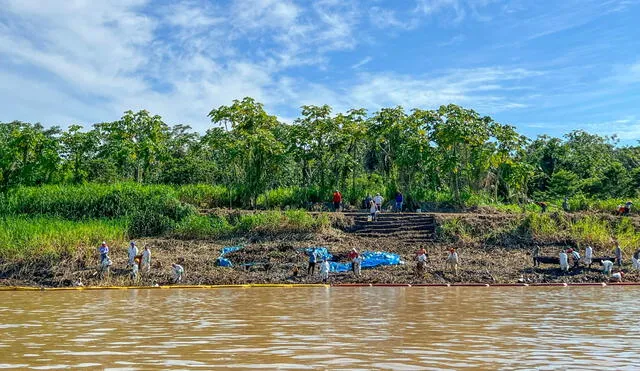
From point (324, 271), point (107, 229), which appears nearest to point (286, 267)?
point (324, 271)

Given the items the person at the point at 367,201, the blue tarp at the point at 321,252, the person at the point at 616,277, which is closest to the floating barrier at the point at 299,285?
the person at the point at 616,277

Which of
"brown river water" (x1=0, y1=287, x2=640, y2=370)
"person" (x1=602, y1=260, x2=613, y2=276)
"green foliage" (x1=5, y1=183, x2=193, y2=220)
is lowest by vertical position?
"brown river water" (x1=0, y1=287, x2=640, y2=370)

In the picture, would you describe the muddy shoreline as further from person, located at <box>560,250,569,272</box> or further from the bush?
the bush

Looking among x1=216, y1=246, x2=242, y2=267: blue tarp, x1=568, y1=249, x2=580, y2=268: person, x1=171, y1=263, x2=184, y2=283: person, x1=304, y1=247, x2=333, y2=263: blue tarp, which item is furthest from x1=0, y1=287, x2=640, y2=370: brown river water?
x1=304, y1=247, x2=333, y2=263: blue tarp

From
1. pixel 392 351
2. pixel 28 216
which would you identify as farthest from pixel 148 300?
pixel 28 216

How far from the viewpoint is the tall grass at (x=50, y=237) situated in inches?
834

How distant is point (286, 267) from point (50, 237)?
28.4 ft

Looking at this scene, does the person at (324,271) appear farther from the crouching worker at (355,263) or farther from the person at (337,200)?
the person at (337,200)

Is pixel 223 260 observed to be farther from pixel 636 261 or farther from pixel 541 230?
pixel 636 261

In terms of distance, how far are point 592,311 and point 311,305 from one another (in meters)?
5.94

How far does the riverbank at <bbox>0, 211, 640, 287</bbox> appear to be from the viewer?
1991 cm

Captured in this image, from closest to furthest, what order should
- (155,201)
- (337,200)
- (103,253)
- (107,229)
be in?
(103,253) < (107,229) < (155,201) < (337,200)

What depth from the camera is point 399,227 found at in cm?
2747

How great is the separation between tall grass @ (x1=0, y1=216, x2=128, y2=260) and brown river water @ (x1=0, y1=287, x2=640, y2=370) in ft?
17.2
